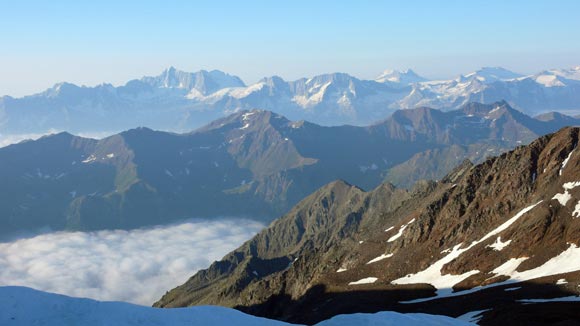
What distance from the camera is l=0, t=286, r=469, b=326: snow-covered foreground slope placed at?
135 ft

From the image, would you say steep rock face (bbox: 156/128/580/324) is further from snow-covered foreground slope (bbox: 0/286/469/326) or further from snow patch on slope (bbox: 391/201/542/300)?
snow-covered foreground slope (bbox: 0/286/469/326)

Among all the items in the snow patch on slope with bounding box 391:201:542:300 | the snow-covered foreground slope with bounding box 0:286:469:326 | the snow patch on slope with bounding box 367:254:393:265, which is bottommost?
the snow patch on slope with bounding box 367:254:393:265

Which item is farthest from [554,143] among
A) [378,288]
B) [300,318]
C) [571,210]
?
[300,318]

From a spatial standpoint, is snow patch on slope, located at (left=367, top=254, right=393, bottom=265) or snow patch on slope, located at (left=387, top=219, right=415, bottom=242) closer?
snow patch on slope, located at (left=367, top=254, right=393, bottom=265)

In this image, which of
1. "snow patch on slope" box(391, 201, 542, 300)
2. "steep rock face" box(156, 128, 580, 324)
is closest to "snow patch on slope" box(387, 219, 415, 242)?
"steep rock face" box(156, 128, 580, 324)

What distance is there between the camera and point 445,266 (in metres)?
117

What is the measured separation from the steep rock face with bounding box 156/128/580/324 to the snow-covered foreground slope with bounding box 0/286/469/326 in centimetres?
4159

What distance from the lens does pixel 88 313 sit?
42688 mm

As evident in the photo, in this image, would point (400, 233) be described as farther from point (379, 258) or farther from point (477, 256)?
→ point (477, 256)

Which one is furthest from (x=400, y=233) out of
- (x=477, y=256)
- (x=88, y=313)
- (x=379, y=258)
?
(x=88, y=313)

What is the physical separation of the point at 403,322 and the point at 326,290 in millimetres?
88099

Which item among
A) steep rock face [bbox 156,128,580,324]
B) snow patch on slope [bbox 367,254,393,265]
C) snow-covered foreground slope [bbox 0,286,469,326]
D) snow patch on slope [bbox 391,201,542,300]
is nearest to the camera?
snow-covered foreground slope [bbox 0,286,469,326]

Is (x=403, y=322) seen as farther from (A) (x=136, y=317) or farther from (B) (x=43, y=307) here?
(B) (x=43, y=307)

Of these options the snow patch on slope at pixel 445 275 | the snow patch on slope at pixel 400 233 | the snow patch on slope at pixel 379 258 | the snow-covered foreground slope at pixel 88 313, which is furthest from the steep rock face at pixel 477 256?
the snow-covered foreground slope at pixel 88 313
